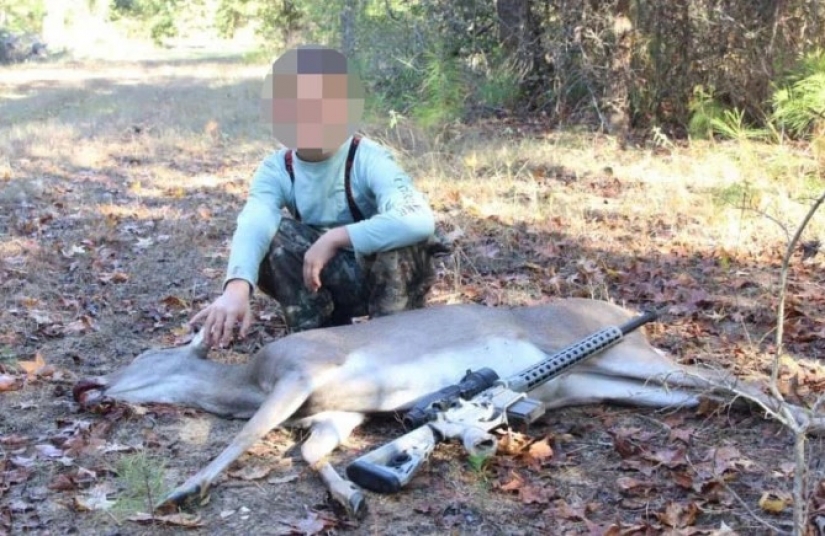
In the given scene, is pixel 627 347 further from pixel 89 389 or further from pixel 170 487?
pixel 89 389

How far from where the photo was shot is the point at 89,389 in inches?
153

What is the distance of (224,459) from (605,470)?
4.12 feet

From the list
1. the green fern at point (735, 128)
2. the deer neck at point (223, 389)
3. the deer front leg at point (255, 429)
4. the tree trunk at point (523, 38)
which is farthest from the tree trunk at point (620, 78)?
the deer front leg at point (255, 429)

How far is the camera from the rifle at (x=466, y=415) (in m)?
3.05

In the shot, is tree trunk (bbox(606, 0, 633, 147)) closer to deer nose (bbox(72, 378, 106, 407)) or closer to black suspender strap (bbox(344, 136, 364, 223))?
black suspender strap (bbox(344, 136, 364, 223))

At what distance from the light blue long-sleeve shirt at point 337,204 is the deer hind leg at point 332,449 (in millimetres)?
664

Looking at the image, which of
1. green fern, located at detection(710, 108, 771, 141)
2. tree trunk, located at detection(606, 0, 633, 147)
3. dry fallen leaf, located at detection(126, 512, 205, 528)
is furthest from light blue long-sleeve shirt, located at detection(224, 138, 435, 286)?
tree trunk, located at detection(606, 0, 633, 147)

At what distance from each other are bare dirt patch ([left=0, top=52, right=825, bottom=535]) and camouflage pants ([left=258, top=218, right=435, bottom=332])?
18.2 inches

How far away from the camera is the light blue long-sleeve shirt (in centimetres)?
404

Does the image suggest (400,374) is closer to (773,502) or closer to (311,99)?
(311,99)

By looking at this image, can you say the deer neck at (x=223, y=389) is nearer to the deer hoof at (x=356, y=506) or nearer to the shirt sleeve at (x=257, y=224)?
the shirt sleeve at (x=257, y=224)

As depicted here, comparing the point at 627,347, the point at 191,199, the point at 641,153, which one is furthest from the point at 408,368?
the point at 641,153

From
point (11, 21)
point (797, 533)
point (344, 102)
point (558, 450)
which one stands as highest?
point (344, 102)

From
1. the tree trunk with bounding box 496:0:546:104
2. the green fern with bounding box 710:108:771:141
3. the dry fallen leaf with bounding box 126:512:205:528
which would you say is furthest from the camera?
the tree trunk with bounding box 496:0:546:104
